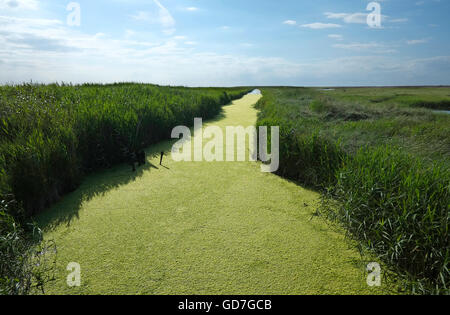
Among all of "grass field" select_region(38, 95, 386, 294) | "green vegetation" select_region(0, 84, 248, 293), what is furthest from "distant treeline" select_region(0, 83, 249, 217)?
"grass field" select_region(38, 95, 386, 294)

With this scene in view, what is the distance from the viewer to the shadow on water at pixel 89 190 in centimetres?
182

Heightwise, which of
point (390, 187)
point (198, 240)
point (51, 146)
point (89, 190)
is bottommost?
point (198, 240)

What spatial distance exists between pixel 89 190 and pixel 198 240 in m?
1.40

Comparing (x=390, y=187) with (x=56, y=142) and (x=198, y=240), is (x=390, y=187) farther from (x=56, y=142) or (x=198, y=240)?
(x=56, y=142)

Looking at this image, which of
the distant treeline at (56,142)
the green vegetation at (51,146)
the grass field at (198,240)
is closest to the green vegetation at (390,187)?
the grass field at (198,240)

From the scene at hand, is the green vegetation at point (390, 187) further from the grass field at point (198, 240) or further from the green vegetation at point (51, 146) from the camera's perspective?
the green vegetation at point (51, 146)

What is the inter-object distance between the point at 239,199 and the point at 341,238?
897 mm

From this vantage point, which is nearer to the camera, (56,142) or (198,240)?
(198,240)

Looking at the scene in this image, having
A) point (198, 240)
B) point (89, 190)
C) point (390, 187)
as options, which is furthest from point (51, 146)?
point (390, 187)

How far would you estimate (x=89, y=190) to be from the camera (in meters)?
2.30

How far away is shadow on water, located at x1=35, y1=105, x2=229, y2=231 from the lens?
1817 millimetres

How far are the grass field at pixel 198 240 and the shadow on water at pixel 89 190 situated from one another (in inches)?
0.4

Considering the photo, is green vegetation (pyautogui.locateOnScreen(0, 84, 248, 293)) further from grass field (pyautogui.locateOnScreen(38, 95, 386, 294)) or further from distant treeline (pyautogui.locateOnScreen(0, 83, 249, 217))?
grass field (pyautogui.locateOnScreen(38, 95, 386, 294))
